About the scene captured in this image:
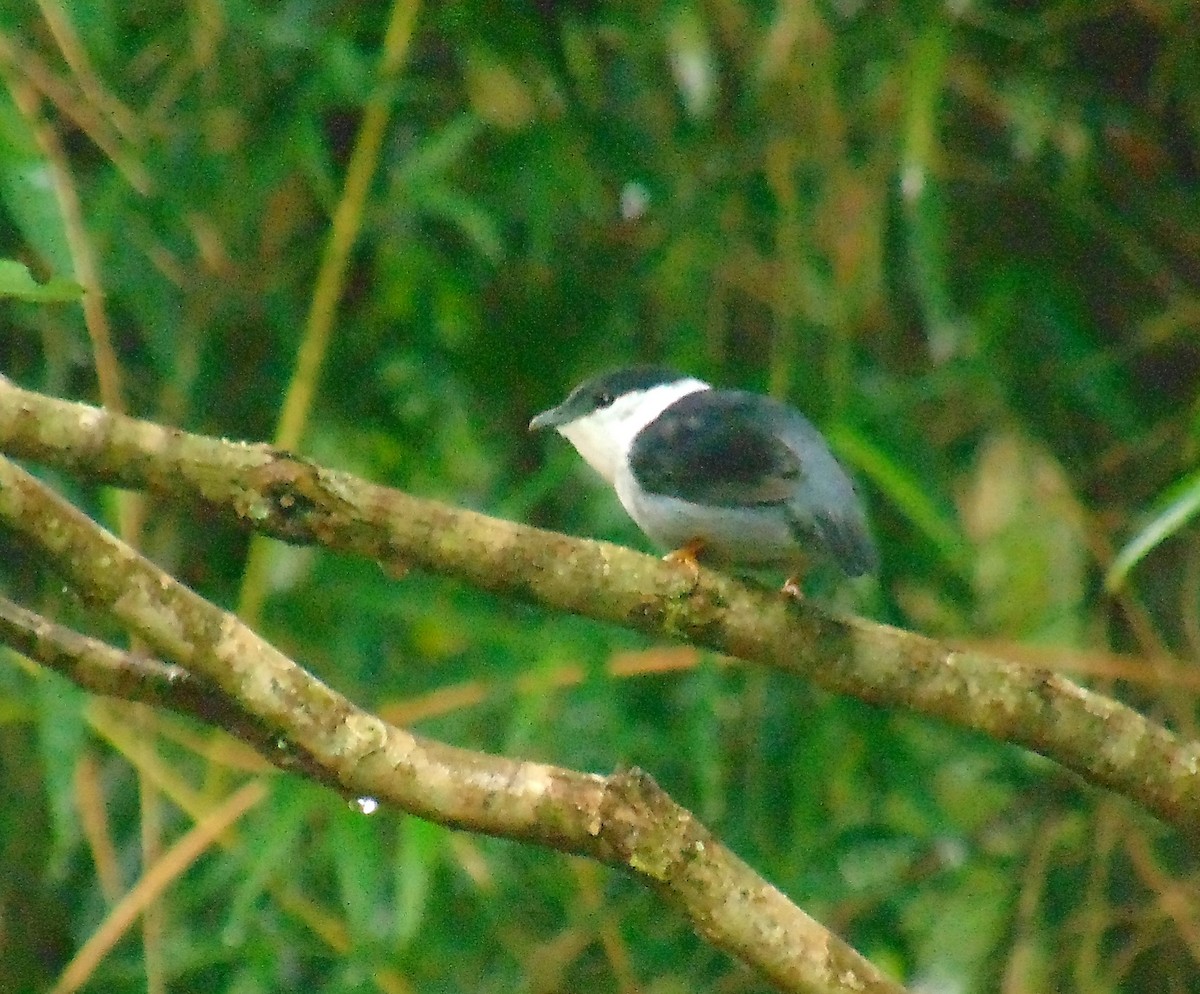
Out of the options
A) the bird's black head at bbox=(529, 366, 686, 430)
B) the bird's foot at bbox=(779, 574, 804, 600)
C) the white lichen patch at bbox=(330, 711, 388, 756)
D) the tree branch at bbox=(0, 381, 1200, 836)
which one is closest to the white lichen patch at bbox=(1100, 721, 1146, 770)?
the tree branch at bbox=(0, 381, 1200, 836)

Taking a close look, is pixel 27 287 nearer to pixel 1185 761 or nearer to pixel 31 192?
pixel 31 192

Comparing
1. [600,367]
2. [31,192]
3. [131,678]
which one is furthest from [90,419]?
[600,367]

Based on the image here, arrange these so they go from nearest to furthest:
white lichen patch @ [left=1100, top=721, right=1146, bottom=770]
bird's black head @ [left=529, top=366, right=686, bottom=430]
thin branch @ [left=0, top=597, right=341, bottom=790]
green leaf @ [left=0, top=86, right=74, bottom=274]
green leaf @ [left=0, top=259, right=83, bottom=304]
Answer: green leaf @ [left=0, top=259, right=83, bottom=304] → thin branch @ [left=0, top=597, right=341, bottom=790] → white lichen patch @ [left=1100, top=721, right=1146, bottom=770] → green leaf @ [left=0, top=86, right=74, bottom=274] → bird's black head @ [left=529, top=366, right=686, bottom=430]

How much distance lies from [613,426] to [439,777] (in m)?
1.03

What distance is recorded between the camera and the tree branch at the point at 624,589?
5.27 ft

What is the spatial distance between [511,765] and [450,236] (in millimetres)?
1533

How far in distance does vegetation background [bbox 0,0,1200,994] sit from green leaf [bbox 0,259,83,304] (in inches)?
30.2

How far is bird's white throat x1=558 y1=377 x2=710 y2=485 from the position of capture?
2.57 metres

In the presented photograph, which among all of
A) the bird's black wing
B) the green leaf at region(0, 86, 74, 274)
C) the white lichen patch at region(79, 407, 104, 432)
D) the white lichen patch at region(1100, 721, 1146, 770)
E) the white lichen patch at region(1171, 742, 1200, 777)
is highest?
the green leaf at region(0, 86, 74, 274)

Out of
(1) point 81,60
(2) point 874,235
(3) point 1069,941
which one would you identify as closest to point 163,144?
(1) point 81,60

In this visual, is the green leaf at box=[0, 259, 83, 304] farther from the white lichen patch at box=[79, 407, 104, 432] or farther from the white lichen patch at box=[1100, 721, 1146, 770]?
the white lichen patch at box=[1100, 721, 1146, 770]

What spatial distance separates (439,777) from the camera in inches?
64.6

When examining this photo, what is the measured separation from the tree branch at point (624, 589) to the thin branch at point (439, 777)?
0.09 m

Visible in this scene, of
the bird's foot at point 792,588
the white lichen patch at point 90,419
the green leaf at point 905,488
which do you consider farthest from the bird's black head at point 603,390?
the white lichen patch at point 90,419
